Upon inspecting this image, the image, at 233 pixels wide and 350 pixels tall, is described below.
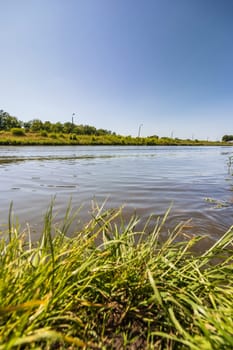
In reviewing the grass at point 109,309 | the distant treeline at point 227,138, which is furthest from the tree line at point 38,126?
the distant treeline at point 227,138

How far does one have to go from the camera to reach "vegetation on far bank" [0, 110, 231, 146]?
121 feet

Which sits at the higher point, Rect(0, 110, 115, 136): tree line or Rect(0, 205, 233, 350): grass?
Rect(0, 110, 115, 136): tree line

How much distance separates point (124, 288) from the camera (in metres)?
1.12

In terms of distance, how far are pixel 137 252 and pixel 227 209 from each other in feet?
9.40

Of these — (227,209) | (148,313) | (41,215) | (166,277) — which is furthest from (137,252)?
(227,209)

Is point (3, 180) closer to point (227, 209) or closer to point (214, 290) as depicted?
point (227, 209)

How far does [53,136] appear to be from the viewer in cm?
4316

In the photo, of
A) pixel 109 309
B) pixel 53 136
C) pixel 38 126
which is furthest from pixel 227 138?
pixel 109 309

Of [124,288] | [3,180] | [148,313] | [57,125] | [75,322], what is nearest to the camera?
[75,322]

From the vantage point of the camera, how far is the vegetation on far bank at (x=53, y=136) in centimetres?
3687

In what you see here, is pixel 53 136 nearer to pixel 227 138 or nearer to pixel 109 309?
pixel 109 309

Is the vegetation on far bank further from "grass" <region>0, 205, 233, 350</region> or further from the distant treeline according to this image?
the distant treeline

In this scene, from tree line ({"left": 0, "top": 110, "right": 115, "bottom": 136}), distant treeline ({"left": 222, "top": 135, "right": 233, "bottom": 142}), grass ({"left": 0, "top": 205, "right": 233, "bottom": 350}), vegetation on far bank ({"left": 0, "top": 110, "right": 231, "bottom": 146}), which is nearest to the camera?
grass ({"left": 0, "top": 205, "right": 233, "bottom": 350})

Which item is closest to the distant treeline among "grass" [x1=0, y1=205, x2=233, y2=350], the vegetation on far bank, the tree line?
the vegetation on far bank
